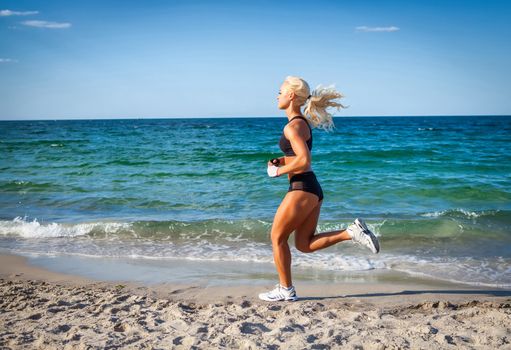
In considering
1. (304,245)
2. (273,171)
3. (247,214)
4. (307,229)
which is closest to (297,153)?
(273,171)

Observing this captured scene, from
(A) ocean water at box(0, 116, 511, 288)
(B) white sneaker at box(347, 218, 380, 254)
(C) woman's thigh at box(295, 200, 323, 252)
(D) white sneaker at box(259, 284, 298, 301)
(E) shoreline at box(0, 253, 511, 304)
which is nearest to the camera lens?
(B) white sneaker at box(347, 218, 380, 254)

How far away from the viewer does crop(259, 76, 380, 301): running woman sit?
13.6ft

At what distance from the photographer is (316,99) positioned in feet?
14.5

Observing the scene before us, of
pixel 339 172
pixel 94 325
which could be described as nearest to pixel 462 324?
pixel 94 325

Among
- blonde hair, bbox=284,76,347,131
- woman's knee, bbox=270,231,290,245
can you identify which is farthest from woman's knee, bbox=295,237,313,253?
blonde hair, bbox=284,76,347,131

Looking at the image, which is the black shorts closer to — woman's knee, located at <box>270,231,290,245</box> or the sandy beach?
woman's knee, located at <box>270,231,290,245</box>

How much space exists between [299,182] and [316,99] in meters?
0.84

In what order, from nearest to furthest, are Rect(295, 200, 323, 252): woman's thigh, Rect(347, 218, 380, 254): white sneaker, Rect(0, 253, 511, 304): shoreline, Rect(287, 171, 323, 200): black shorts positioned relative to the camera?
Rect(287, 171, 323, 200): black shorts < Rect(347, 218, 380, 254): white sneaker < Rect(295, 200, 323, 252): woman's thigh < Rect(0, 253, 511, 304): shoreline

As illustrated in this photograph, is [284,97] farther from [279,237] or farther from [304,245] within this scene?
[304,245]

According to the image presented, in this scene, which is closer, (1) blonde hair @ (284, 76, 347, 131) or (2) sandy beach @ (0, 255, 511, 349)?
(2) sandy beach @ (0, 255, 511, 349)

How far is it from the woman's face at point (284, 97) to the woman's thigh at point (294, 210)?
2.77 feet

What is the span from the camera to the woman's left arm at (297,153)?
405 cm

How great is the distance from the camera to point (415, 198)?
36.3 ft

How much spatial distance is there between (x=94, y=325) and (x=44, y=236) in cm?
483
